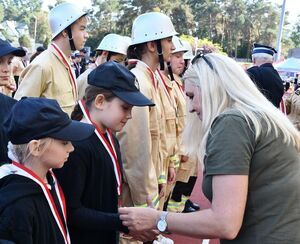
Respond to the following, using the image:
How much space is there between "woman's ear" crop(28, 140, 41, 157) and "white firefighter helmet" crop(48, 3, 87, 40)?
6.12 feet

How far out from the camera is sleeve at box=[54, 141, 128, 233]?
6.56ft

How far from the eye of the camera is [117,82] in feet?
7.30

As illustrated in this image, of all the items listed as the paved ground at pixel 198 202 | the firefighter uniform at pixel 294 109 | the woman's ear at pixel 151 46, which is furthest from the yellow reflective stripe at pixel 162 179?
the firefighter uniform at pixel 294 109

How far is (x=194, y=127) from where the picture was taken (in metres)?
2.16

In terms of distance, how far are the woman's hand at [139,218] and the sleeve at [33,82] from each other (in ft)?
4.61

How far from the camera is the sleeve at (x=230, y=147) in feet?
5.16

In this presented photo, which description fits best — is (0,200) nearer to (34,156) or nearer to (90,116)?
(34,156)

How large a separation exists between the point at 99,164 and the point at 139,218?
1.19ft

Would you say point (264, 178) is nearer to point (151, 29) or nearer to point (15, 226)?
point (15, 226)

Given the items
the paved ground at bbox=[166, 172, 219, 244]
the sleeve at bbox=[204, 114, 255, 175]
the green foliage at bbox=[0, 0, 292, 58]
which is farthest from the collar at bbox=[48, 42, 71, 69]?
the green foliage at bbox=[0, 0, 292, 58]

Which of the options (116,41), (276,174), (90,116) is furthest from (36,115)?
(116,41)

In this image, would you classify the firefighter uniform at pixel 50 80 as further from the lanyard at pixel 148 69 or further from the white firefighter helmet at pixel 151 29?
the white firefighter helmet at pixel 151 29

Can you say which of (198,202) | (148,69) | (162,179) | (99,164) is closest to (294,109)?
(198,202)

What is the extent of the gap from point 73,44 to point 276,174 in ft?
7.50
